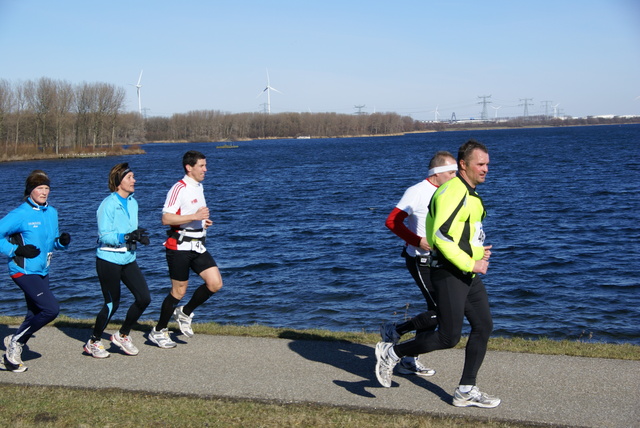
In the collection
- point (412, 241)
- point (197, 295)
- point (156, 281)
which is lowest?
point (156, 281)

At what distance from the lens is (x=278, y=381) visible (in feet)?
20.7

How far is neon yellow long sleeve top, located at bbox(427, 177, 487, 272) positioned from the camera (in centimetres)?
534

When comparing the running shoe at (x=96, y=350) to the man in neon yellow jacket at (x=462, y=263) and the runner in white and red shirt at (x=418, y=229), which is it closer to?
the runner in white and red shirt at (x=418, y=229)

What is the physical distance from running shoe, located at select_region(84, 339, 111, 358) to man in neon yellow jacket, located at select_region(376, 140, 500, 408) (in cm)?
345

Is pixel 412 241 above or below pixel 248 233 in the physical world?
above

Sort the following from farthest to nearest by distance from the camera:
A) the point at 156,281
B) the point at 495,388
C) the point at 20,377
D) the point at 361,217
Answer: the point at 361,217
the point at 156,281
the point at 20,377
the point at 495,388

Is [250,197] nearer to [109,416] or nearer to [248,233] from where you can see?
[248,233]

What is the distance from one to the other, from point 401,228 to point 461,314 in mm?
1187

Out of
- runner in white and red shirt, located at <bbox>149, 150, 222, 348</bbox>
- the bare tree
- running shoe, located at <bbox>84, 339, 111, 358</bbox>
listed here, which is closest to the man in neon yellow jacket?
runner in white and red shirt, located at <bbox>149, 150, 222, 348</bbox>

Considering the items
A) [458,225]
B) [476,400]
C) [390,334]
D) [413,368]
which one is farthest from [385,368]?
[458,225]

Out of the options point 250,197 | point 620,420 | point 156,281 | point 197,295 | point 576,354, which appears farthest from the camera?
point 250,197

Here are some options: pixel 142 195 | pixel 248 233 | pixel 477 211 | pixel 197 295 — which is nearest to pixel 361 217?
pixel 248 233

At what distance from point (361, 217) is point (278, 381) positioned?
23.9m

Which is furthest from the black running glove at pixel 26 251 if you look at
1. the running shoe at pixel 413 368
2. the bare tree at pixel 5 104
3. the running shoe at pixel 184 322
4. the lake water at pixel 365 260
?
the bare tree at pixel 5 104
